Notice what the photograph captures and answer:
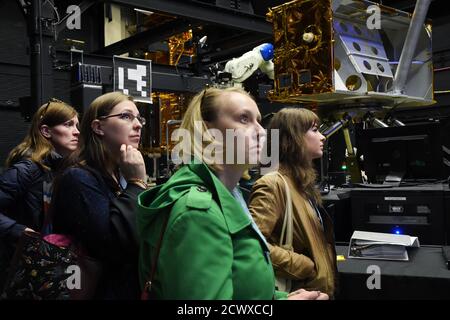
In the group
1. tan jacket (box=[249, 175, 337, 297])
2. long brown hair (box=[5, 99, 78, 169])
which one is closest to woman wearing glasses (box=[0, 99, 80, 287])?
long brown hair (box=[5, 99, 78, 169])

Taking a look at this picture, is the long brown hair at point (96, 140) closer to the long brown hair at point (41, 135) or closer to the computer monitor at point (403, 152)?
the long brown hair at point (41, 135)

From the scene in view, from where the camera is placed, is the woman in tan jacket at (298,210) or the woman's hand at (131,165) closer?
the woman's hand at (131,165)

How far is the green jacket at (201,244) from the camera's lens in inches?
35.8

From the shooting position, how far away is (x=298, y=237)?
1.84 metres

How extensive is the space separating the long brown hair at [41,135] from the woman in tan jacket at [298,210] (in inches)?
41.1

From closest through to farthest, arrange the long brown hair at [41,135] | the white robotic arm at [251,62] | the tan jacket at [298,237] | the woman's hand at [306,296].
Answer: the woman's hand at [306,296] → the tan jacket at [298,237] → the long brown hair at [41,135] → the white robotic arm at [251,62]

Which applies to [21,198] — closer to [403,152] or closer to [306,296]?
[306,296]

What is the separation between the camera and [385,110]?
3.84m

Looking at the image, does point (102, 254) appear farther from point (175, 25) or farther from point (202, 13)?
point (175, 25)

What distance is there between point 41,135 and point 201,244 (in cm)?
157

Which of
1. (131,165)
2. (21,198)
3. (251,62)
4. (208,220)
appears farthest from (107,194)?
(251,62)

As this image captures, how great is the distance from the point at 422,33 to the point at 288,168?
2.86 m

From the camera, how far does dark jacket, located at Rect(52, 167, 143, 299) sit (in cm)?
124

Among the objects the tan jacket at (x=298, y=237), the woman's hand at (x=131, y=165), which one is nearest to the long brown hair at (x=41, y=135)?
the woman's hand at (x=131, y=165)
